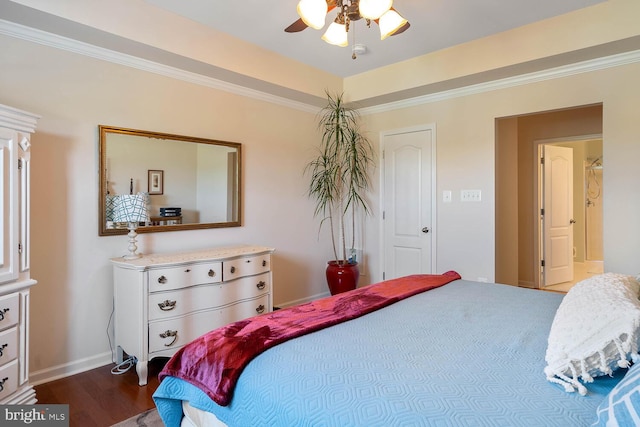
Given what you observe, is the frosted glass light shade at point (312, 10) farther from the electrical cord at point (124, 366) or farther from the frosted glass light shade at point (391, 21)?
the electrical cord at point (124, 366)

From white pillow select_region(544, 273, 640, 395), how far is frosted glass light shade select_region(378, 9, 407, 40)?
5.50 ft

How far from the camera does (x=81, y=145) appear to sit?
8.43 ft

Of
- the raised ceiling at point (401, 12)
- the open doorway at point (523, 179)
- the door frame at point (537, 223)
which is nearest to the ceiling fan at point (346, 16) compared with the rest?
the raised ceiling at point (401, 12)

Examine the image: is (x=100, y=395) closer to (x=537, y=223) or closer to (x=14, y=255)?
(x=14, y=255)

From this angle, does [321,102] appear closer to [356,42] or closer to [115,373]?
[356,42]

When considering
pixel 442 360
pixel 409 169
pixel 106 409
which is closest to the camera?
pixel 442 360

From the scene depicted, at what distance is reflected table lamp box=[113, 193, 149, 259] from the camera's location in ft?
8.55

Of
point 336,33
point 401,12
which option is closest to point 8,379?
point 336,33

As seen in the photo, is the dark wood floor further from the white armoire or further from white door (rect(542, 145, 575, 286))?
white door (rect(542, 145, 575, 286))

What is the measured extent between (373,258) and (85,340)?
9.66ft

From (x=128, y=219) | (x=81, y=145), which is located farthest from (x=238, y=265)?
(x=81, y=145)

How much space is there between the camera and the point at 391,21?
207 centimetres

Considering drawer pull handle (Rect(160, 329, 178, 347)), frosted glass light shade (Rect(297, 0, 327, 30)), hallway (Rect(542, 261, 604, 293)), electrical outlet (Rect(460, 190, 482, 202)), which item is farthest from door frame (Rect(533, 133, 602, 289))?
drawer pull handle (Rect(160, 329, 178, 347))

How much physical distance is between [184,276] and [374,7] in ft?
6.69
